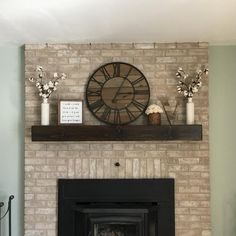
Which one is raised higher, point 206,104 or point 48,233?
point 206,104

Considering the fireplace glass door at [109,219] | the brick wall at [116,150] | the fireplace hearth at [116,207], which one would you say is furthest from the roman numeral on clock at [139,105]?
the fireplace glass door at [109,219]

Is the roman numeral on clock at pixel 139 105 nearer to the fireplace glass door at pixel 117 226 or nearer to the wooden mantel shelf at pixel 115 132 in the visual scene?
the wooden mantel shelf at pixel 115 132

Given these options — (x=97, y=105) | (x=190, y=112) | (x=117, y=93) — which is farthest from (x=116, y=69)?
(x=190, y=112)

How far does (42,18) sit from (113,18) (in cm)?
55

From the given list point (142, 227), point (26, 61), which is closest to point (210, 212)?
point (142, 227)

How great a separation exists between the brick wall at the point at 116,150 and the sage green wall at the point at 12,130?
163mm

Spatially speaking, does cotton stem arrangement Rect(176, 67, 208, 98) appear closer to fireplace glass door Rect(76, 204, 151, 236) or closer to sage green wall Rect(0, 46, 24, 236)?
fireplace glass door Rect(76, 204, 151, 236)

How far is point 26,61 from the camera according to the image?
145 inches

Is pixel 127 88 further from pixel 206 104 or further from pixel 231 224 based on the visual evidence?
pixel 231 224

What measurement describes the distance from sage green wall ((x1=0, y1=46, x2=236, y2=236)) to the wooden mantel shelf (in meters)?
0.39

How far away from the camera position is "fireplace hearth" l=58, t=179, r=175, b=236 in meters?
3.54

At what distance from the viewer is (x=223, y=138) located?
12.2 ft

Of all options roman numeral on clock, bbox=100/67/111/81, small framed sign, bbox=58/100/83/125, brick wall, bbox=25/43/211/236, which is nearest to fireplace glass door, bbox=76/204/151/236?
brick wall, bbox=25/43/211/236

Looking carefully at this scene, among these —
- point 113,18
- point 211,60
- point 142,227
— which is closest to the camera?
point 113,18
